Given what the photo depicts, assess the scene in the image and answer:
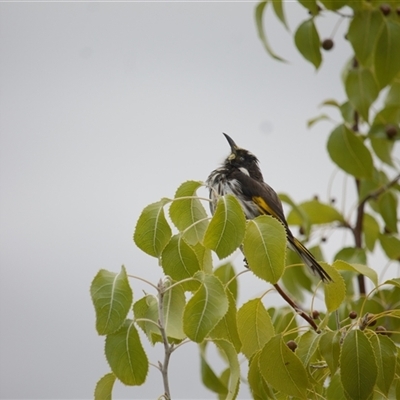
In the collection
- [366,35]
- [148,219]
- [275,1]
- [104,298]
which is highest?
[275,1]

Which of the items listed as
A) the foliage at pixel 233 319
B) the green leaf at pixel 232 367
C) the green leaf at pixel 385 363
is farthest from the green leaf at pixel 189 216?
the green leaf at pixel 385 363

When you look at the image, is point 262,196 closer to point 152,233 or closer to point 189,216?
point 189,216

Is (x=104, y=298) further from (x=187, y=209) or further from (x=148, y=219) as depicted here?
(x=187, y=209)

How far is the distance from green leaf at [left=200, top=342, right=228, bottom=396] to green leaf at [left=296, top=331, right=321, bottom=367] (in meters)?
1.34

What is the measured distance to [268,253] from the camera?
292 cm

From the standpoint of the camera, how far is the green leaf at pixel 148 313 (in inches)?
121

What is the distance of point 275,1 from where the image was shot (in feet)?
16.9

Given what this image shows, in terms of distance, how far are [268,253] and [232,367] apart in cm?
46

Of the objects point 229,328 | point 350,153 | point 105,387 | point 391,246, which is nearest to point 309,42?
point 350,153

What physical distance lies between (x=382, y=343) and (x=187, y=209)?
2.80 feet

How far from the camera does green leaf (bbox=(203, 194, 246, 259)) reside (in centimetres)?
289

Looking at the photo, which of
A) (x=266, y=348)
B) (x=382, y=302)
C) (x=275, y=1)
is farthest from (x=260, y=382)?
(x=275, y=1)

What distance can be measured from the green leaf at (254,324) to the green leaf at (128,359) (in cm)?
55

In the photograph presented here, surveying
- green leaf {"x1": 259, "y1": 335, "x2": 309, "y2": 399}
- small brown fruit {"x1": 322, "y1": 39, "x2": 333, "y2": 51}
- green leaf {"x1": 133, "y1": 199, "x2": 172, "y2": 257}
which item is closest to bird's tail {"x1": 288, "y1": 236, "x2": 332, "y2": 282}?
green leaf {"x1": 259, "y1": 335, "x2": 309, "y2": 399}
